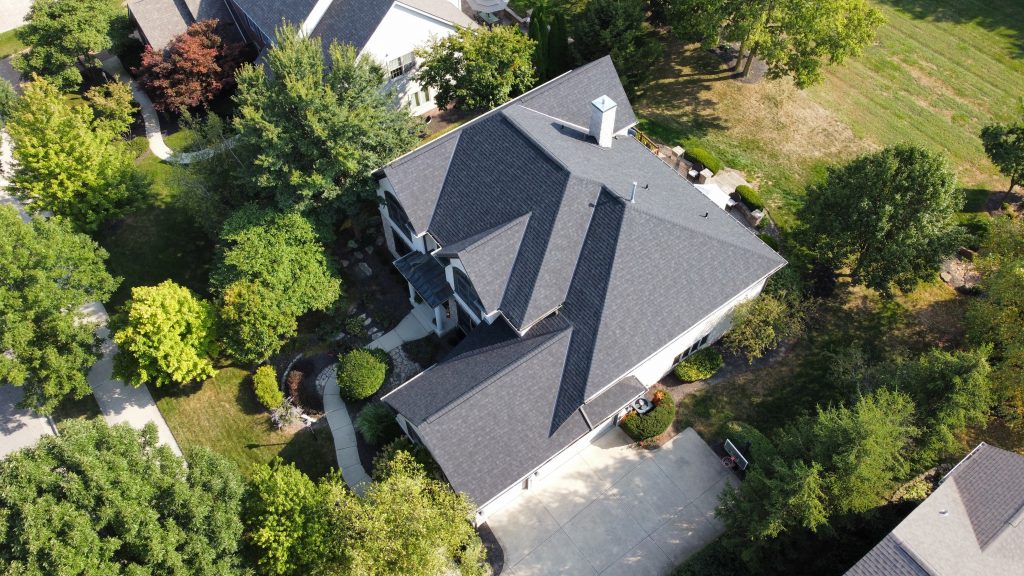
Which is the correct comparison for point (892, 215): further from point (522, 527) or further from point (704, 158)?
point (522, 527)

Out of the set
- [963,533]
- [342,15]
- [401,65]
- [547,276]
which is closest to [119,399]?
[547,276]

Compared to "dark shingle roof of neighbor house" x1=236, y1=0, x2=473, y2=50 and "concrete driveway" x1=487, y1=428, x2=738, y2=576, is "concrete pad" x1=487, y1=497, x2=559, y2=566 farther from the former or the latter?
"dark shingle roof of neighbor house" x1=236, y1=0, x2=473, y2=50

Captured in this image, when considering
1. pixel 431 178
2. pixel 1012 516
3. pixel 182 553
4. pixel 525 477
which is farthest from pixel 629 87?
pixel 182 553

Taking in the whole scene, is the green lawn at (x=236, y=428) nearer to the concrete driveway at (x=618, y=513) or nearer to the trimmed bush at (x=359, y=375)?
the trimmed bush at (x=359, y=375)

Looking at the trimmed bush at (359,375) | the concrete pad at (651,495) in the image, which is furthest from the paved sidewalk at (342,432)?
the concrete pad at (651,495)

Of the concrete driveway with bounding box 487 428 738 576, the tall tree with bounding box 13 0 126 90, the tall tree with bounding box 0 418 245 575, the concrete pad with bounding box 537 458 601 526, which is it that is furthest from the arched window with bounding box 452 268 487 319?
the tall tree with bounding box 13 0 126 90
